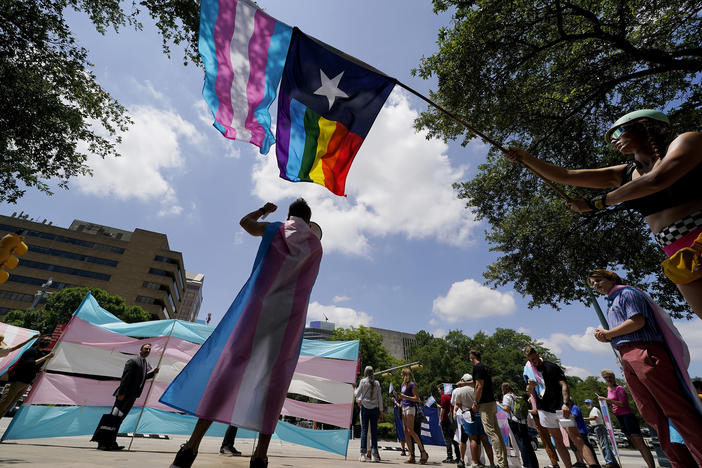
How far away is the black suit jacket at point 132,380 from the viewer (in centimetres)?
602

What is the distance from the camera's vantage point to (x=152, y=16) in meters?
9.10

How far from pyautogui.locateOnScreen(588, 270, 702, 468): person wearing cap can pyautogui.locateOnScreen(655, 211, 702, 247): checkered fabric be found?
743 mm

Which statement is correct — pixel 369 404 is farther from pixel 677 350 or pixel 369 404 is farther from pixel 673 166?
pixel 673 166

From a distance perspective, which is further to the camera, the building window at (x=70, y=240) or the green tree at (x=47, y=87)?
the building window at (x=70, y=240)

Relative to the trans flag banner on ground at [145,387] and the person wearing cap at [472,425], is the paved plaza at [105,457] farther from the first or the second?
the person wearing cap at [472,425]

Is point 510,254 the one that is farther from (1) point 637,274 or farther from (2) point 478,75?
(2) point 478,75

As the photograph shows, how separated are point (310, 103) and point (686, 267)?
12.7ft

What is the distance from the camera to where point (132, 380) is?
612 centimetres

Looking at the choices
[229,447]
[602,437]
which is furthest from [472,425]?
[229,447]

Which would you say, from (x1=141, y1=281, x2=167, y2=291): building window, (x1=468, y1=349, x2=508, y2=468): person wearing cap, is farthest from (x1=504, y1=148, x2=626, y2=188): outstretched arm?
(x1=141, y1=281, x2=167, y2=291): building window

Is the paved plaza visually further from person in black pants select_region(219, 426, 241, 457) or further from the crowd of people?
the crowd of people

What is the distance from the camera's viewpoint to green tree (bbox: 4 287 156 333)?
119 feet

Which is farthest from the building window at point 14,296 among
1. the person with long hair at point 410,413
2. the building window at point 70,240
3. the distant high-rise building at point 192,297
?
the distant high-rise building at point 192,297

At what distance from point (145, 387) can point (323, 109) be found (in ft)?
23.9
